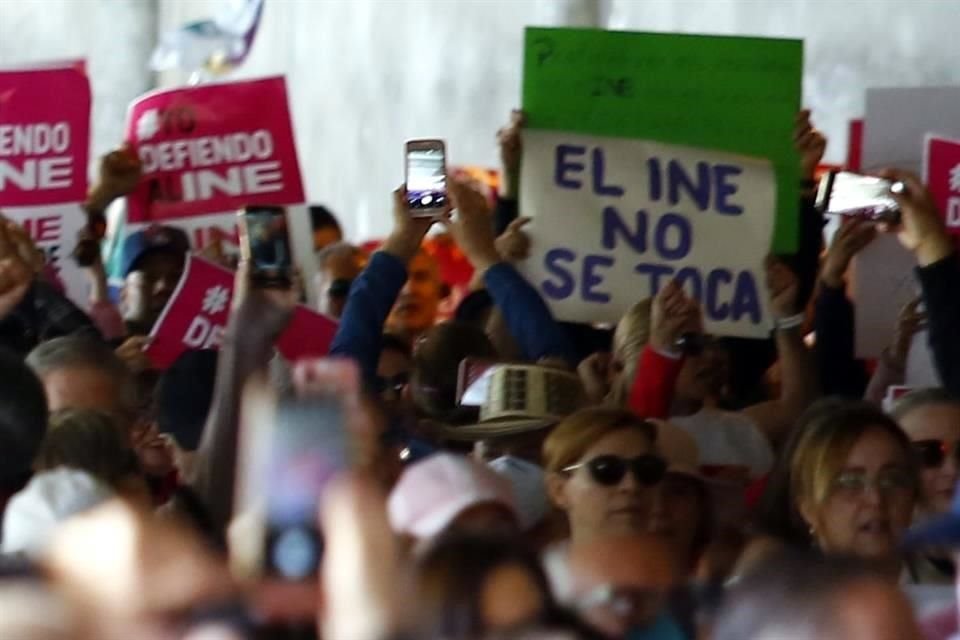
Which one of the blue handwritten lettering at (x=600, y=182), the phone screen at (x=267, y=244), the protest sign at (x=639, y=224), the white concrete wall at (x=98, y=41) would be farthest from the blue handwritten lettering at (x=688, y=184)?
the white concrete wall at (x=98, y=41)

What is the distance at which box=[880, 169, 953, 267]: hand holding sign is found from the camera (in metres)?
4.14

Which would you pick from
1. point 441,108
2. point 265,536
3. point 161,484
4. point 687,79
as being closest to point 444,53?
point 441,108

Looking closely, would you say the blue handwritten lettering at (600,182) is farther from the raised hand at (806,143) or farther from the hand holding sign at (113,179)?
the hand holding sign at (113,179)

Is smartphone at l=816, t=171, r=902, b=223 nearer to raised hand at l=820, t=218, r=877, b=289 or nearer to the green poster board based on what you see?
raised hand at l=820, t=218, r=877, b=289

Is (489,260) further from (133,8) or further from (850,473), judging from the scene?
(133,8)

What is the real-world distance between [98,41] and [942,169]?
723cm

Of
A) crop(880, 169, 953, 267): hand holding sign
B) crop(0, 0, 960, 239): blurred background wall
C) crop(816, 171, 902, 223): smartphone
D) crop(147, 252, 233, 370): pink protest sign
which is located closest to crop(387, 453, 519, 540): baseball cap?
crop(880, 169, 953, 267): hand holding sign

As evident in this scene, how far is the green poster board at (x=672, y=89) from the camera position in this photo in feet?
16.1

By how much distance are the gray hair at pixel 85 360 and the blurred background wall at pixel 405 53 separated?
3.55m

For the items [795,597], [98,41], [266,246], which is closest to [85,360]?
[266,246]

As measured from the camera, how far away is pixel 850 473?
3.35 metres

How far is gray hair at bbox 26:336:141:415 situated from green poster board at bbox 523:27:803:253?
1.33m

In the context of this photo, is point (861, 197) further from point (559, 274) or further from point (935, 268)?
point (559, 274)

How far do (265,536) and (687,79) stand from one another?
3024 mm
